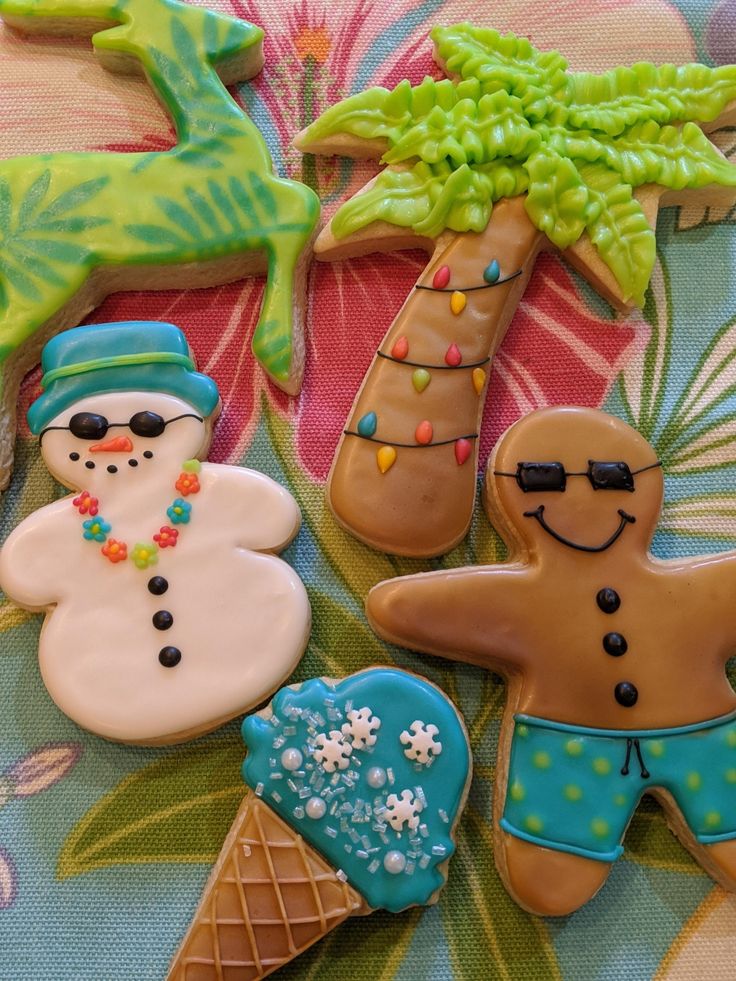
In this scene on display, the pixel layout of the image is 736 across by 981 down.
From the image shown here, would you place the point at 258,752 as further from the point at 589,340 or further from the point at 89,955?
the point at 589,340

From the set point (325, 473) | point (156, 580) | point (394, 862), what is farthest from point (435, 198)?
point (394, 862)

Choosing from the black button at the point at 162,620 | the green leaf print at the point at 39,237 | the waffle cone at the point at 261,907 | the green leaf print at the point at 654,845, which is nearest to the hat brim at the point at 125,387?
the green leaf print at the point at 39,237

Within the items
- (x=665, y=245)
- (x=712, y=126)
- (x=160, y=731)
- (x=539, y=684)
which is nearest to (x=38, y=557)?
(x=160, y=731)

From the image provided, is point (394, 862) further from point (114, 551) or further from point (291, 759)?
point (114, 551)

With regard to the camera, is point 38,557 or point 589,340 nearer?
point 38,557

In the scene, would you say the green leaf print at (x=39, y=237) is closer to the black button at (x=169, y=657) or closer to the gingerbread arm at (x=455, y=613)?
the black button at (x=169, y=657)

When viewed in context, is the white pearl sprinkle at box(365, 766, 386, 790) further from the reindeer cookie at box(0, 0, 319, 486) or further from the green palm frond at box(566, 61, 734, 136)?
the green palm frond at box(566, 61, 734, 136)
